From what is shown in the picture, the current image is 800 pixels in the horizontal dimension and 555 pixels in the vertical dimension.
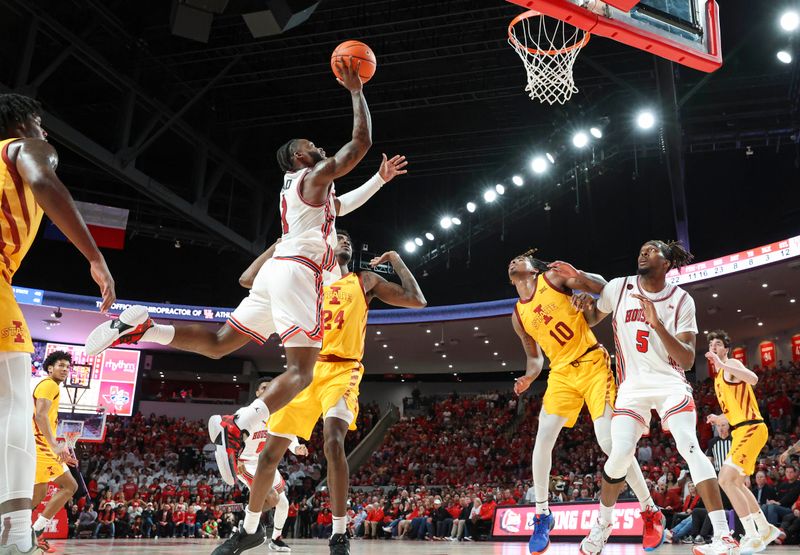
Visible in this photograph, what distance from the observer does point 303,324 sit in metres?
3.75

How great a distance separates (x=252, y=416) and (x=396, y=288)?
2.27 metres

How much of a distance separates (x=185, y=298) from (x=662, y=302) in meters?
23.7

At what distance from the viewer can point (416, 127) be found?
61.5 feet

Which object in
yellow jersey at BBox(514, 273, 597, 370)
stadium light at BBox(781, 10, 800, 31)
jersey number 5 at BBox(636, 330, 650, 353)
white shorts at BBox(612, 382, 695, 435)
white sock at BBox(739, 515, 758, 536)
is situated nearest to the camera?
white shorts at BBox(612, 382, 695, 435)

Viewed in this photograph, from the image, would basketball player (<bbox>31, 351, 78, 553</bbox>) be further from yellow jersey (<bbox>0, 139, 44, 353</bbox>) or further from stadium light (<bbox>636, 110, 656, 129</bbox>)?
stadium light (<bbox>636, 110, 656, 129</bbox>)

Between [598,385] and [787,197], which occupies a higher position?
[787,197]

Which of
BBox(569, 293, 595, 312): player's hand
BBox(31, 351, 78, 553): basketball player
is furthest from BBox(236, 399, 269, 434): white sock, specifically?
BBox(31, 351, 78, 553): basketball player

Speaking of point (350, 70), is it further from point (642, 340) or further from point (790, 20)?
point (790, 20)

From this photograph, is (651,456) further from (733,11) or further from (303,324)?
(303,324)

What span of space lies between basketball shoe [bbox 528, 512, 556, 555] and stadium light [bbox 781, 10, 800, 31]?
1106cm

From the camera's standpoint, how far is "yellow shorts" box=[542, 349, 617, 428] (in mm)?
5645

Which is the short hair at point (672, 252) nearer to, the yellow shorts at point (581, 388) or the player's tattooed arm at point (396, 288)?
the yellow shorts at point (581, 388)

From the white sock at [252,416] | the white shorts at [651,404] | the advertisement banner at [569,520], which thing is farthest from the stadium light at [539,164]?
the white sock at [252,416]

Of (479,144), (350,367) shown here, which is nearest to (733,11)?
(479,144)
